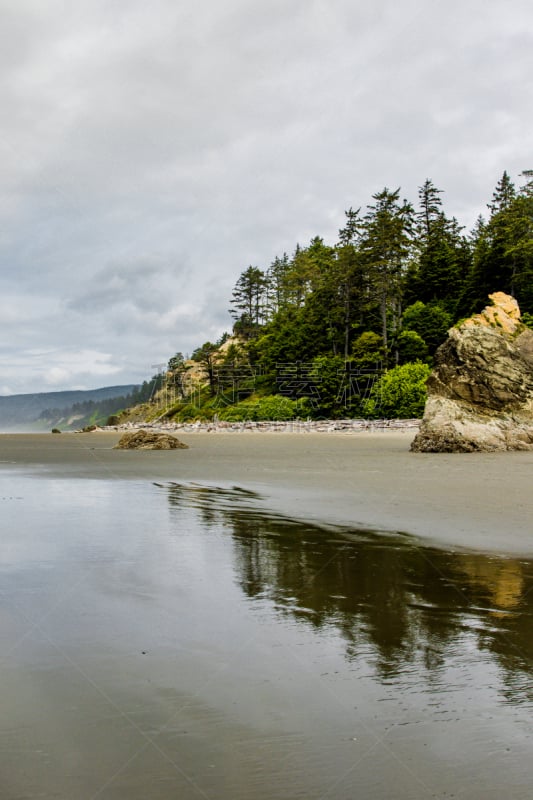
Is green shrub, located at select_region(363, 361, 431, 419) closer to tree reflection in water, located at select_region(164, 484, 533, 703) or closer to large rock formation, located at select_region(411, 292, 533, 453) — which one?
large rock formation, located at select_region(411, 292, 533, 453)

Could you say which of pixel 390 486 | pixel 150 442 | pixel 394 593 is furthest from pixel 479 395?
pixel 394 593

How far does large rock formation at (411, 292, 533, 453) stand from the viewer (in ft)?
68.7

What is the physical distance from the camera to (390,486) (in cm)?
1157

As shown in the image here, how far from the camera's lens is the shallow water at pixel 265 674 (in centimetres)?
234

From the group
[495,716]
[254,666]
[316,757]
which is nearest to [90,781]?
[316,757]

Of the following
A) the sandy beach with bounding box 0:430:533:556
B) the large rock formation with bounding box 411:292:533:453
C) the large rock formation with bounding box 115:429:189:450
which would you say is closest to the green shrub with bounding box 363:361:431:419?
the large rock formation with bounding box 411:292:533:453

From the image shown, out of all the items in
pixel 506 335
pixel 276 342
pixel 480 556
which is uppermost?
pixel 276 342

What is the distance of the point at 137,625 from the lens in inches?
159

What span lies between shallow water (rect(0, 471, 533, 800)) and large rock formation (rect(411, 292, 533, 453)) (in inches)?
607

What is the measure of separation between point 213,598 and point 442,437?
1743 cm

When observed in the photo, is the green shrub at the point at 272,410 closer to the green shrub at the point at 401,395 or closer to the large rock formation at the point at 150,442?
the green shrub at the point at 401,395

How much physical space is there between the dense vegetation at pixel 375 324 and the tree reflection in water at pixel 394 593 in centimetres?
3951

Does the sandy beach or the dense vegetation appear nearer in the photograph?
the sandy beach

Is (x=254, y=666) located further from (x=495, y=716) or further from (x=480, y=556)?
(x=480, y=556)
